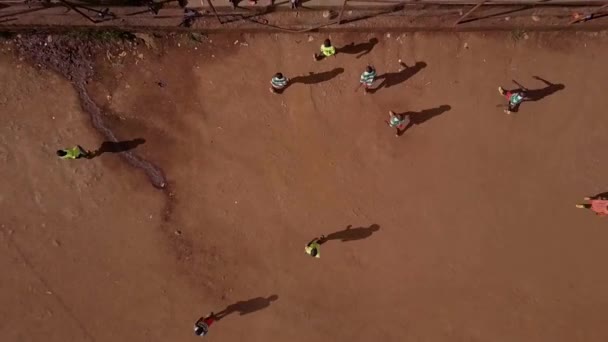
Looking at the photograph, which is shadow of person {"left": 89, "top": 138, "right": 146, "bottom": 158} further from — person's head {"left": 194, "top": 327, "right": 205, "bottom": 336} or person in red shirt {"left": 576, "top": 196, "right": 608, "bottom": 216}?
person in red shirt {"left": 576, "top": 196, "right": 608, "bottom": 216}

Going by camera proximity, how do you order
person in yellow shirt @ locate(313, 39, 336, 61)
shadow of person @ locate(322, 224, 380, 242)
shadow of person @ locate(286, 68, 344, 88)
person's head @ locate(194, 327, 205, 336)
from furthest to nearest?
shadow of person @ locate(286, 68, 344, 88), shadow of person @ locate(322, 224, 380, 242), person in yellow shirt @ locate(313, 39, 336, 61), person's head @ locate(194, 327, 205, 336)

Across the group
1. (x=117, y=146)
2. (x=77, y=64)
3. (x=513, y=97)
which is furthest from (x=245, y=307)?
(x=513, y=97)

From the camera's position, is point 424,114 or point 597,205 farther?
point 424,114

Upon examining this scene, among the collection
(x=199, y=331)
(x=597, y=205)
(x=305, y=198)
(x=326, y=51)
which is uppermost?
(x=326, y=51)

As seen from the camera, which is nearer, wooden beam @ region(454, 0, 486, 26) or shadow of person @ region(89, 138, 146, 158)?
wooden beam @ region(454, 0, 486, 26)

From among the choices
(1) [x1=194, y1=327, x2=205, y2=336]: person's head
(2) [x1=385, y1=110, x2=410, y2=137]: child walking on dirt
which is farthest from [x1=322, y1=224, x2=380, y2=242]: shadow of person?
(1) [x1=194, y1=327, x2=205, y2=336]: person's head

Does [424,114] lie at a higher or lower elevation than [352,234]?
higher

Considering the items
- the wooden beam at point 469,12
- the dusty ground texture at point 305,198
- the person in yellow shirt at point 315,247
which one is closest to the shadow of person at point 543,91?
the dusty ground texture at point 305,198

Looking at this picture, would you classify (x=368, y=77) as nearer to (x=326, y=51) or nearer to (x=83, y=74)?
(x=326, y=51)

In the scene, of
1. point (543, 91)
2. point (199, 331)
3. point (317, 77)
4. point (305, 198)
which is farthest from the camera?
point (543, 91)
